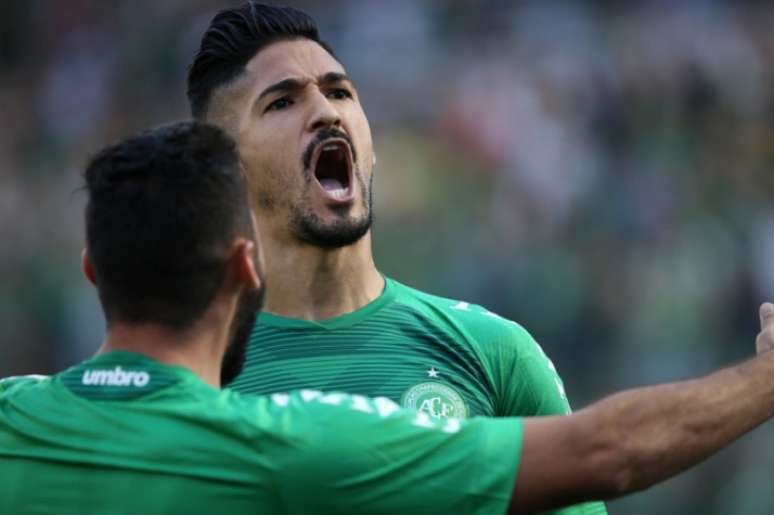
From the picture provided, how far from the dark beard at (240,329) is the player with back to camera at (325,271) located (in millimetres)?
735

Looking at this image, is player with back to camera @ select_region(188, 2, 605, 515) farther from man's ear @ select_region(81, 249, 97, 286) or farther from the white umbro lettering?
the white umbro lettering

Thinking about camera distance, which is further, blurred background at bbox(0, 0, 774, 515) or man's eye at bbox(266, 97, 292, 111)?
blurred background at bbox(0, 0, 774, 515)

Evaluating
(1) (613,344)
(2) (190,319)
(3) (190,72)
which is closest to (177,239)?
(2) (190,319)

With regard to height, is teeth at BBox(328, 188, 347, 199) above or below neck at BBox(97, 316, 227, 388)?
above

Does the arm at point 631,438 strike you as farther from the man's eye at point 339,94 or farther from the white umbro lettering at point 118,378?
the man's eye at point 339,94

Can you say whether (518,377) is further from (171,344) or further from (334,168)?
(171,344)

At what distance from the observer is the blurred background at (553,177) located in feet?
32.0

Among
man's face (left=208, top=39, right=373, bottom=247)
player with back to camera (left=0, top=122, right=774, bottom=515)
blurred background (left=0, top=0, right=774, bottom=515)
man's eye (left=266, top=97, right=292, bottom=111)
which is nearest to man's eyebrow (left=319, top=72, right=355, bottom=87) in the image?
man's face (left=208, top=39, right=373, bottom=247)

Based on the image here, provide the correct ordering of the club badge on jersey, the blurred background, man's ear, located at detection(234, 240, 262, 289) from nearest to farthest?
man's ear, located at detection(234, 240, 262, 289) → the club badge on jersey → the blurred background

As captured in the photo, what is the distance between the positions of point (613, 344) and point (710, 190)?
55.6 inches

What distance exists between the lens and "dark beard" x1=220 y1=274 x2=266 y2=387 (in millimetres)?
3176

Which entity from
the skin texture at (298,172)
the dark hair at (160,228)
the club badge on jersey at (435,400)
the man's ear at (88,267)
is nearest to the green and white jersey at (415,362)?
the club badge on jersey at (435,400)

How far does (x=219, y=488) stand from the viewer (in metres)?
2.87

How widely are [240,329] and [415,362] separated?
3.03 ft
